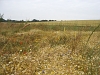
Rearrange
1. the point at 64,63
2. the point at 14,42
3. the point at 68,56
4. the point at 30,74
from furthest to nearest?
the point at 14,42 < the point at 68,56 < the point at 64,63 < the point at 30,74

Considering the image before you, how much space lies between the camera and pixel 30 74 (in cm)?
A: 360

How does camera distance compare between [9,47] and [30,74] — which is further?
[9,47]

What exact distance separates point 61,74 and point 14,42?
380 centimetres

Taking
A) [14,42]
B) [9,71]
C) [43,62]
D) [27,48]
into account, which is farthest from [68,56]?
[14,42]

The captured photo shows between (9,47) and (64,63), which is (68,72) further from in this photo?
(9,47)

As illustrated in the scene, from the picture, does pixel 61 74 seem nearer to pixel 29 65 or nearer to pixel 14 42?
pixel 29 65

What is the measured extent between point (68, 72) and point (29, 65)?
1.08 meters

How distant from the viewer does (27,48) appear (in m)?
5.90

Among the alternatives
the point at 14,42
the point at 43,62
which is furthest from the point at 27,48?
the point at 43,62

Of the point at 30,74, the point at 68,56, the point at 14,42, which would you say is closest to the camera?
the point at 30,74

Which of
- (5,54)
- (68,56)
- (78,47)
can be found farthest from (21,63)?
(78,47)

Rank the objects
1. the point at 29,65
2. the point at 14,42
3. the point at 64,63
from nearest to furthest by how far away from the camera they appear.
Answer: the point at 29,65
the point at 64,63
the point at 14,42

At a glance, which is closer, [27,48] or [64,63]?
[64,63]

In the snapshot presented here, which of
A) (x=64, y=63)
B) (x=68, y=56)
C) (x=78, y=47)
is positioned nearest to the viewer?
(x=64, y=63)
